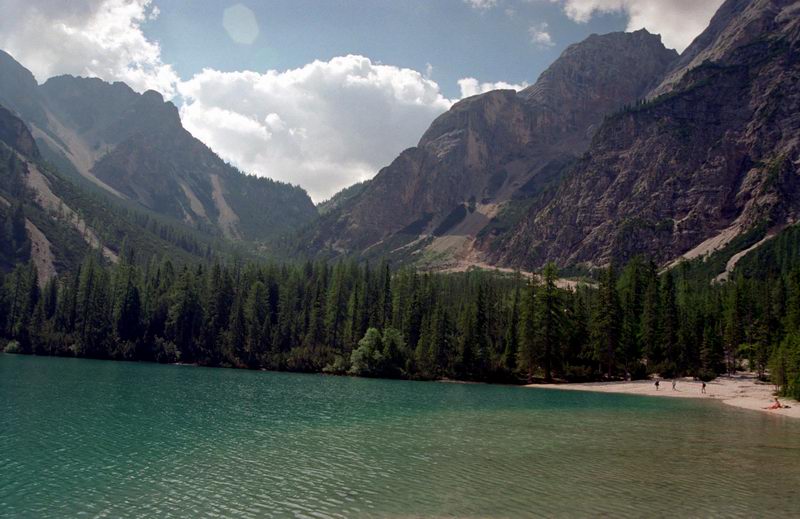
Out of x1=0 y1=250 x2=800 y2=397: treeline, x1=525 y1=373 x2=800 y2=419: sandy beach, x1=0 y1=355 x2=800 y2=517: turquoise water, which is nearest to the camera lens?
x1=0 y1=355 x2=800 y2=517: turquoise water

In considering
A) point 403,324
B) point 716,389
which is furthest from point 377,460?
point 403,324

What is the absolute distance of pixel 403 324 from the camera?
114 meters

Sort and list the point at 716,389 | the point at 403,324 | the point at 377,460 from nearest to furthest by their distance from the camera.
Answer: the point at 377,460 < the point at 716,389 < the point at 403,324

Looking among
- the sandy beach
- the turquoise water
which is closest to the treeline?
the sandy beach

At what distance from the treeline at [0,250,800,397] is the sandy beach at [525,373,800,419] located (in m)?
3.54

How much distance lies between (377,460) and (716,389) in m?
70.5

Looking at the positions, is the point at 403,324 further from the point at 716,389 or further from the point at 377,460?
the point at 377,460

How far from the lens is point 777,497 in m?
22.0

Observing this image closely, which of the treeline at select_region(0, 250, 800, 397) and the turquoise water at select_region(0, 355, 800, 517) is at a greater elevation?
the treeline at select_region(0, 250, 800, 397)

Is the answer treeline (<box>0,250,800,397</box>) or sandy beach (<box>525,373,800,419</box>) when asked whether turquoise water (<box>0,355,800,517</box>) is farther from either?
treeline (<box>0,250,800,397</box>)

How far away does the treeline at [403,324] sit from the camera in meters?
95.4

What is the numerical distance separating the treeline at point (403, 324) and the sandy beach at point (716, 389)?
11.6ft

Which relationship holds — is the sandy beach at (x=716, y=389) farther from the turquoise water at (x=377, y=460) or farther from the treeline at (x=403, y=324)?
the turquoise water at (x=377, y=460)

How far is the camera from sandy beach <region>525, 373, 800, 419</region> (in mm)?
63644
